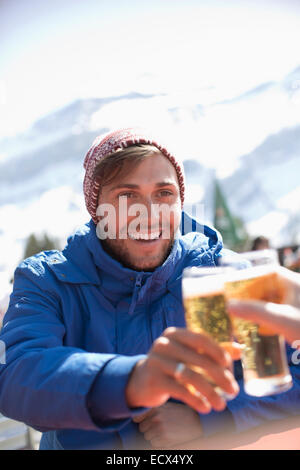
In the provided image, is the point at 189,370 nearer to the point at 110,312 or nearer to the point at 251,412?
the point at 251,412

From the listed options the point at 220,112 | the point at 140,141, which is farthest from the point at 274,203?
the point at 140,141

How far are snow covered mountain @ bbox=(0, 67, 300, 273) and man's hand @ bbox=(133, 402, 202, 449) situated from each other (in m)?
28.8

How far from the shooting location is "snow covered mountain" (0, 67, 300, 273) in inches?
1463

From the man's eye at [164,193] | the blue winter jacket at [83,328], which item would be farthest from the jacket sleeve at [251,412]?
the man's eye at [164,193]

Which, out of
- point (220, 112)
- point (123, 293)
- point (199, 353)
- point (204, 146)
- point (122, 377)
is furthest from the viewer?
point (220, 112)

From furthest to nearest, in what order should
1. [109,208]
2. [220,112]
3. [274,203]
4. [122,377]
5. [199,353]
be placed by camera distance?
[274,203] → [220,112] → [109,208] → [122,377] → [199,353]

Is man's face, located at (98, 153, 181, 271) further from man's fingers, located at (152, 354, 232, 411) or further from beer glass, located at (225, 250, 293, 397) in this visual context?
man's fingers, located at (152, 354, 232, 411)

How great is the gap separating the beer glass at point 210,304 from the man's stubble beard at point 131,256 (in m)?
0.84

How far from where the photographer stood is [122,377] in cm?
120

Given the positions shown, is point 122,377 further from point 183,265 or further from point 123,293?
point 183,265

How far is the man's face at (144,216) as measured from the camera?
2121 millimetres

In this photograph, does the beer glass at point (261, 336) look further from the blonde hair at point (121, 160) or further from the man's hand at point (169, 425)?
the blonde hair at point (121, 160)

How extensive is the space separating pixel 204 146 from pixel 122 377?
103ft
